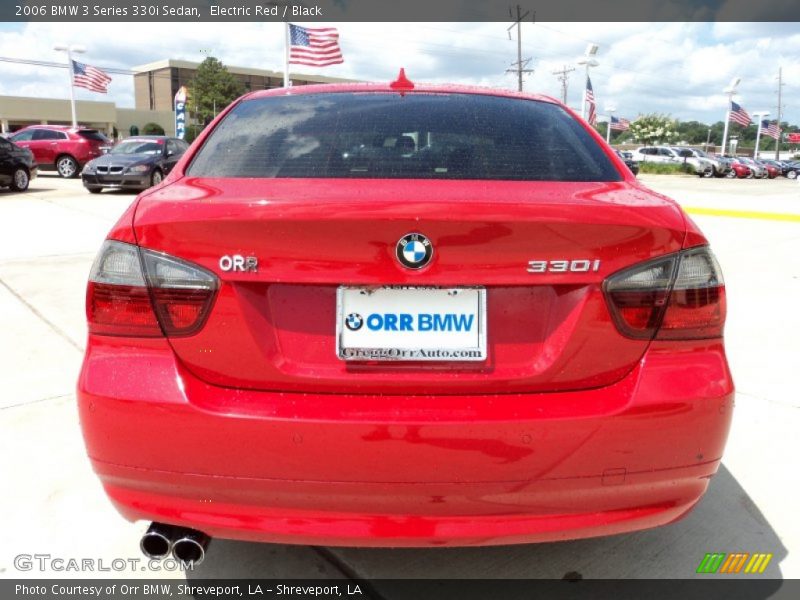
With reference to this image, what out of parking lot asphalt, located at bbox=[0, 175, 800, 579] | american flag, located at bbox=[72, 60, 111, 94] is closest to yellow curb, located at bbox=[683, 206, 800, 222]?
parking lot asphalt, located at bbox=[0, 175, 800, 579]

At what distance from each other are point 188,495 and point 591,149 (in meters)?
1.75

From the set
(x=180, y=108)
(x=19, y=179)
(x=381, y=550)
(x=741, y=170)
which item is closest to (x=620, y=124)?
(x=741, y=170)

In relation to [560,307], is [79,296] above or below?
below

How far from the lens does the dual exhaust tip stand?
1.89 m

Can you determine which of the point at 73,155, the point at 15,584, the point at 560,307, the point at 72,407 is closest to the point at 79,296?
the point at 72,407

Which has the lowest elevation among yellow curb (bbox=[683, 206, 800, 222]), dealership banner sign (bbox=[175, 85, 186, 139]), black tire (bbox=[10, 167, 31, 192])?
yellow curb (bbox=[683, 206, 800, 222])

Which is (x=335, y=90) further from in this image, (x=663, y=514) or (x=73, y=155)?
(x=73, y=155)

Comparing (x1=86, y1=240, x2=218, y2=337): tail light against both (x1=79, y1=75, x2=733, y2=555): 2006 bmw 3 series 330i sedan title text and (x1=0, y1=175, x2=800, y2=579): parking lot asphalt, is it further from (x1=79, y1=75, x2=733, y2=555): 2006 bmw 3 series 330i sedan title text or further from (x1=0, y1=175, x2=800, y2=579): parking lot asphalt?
(x1=0, y1=175, x2=800, y2=579): parking lot asphalt

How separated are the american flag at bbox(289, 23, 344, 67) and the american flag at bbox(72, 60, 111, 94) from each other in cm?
1233

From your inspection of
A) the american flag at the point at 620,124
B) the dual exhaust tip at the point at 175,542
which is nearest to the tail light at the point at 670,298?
the dual exhaust tip at the point at 175,542

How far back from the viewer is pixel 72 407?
3.59 m

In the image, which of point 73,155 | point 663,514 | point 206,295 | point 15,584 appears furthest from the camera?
point 73,155

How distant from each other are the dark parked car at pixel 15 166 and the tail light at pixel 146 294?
1610cm

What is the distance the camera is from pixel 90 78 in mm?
29750
